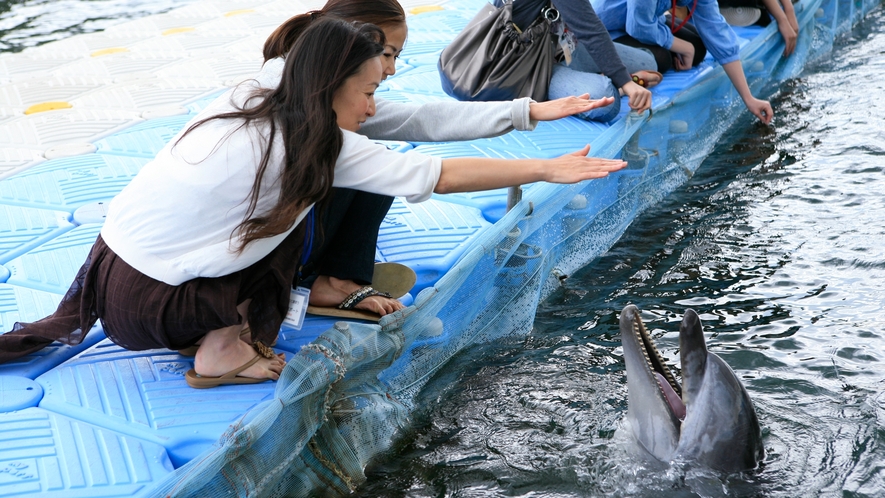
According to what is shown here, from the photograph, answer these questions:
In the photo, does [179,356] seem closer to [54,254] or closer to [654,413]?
[54,254]

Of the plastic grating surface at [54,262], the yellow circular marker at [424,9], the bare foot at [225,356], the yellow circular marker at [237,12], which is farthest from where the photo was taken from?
the yellow circular marker at [237,12]

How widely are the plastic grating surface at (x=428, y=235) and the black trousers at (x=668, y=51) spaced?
213 cm

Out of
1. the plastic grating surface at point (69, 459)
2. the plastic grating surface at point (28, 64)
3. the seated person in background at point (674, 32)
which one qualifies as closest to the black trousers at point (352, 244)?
the plastic grating surface at point (69, 459)

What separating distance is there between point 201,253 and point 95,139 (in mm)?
2849

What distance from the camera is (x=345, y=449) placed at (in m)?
2.60

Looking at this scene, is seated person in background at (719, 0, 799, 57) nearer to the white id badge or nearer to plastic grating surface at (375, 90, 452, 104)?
plastic grating surface at (375, 90, 452, 104)

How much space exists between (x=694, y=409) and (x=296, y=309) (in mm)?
1308

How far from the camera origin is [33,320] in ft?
9.40

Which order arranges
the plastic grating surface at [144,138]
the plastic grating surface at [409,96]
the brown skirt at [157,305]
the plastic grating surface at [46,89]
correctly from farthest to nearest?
the plastic grating surface at [46,89], the plastic grating surface at [409,96], the plastic grating surface at [144,138], the brown skirt at [157,305]

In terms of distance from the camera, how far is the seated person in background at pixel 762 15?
6.34 metres

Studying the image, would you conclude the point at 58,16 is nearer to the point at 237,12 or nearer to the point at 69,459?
the point at 237,12

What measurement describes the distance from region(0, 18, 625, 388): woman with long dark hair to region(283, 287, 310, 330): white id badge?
101 millimetres

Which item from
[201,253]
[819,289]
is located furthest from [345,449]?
[819,289]

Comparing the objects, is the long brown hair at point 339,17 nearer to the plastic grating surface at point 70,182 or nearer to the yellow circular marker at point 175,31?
the plastic grating surface at point 70,182
